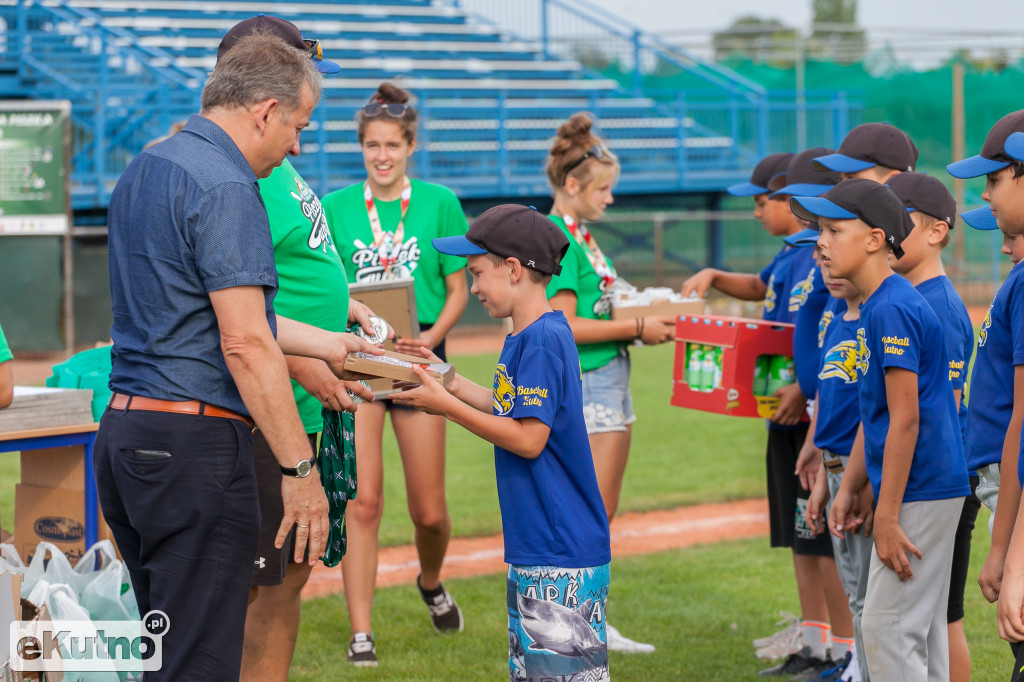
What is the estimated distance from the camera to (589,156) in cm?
475

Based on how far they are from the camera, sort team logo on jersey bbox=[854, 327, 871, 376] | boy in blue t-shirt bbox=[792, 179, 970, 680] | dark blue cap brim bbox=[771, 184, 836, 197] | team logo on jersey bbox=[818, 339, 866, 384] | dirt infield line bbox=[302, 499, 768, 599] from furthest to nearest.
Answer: dirt infield line bbox=[302, 499, 768, 599], dark blue cap brim bbox=[771, 184, 836, 197], team logo on jersey bbox=[818, 339, 866, 384], team logo on jersey bbox=[854, 327, 871, 376], boy in blue t-shirt bbox=[792, 179, 970, 680]

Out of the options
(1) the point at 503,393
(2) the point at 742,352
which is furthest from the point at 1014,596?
(2) the point at 742,352

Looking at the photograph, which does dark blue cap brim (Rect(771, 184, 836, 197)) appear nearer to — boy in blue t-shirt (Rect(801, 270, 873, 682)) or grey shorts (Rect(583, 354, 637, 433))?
boy in blue t-shirt (Rect(801, 270, 873, 682))

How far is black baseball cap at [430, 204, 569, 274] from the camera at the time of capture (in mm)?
3168

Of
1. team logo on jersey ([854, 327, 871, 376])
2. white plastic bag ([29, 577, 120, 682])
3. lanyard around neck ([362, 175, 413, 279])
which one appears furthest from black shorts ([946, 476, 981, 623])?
white plastic bag ([29, 577, 120, 682])

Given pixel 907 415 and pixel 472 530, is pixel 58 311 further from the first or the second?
pixel 907 415

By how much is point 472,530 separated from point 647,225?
15.9m

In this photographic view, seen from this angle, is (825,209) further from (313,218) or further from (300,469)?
(300,469)

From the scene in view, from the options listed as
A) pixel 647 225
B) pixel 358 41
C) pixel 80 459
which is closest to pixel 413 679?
pixel 80 459

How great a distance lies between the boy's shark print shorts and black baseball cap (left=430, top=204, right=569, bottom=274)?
938 mm

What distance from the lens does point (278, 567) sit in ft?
11.0

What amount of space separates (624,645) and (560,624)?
1770 mm

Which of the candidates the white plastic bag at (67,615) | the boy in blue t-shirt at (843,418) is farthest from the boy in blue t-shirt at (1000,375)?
the white plastic bag at (67,615)

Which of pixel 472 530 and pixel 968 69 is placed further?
pixel 968 69
